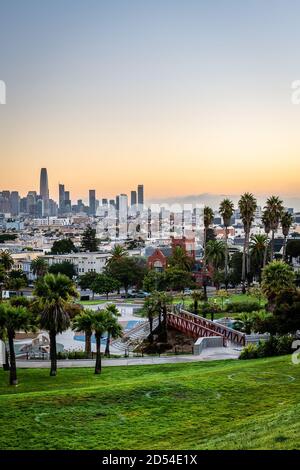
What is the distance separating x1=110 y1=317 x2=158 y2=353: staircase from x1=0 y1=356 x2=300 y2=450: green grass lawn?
2499 centimetres

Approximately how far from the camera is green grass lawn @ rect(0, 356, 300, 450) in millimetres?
17516

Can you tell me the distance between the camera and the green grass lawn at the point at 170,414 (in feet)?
57.5

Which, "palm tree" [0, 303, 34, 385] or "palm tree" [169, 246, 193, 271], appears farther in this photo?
"palm tree" [169, 246, 193, 271]

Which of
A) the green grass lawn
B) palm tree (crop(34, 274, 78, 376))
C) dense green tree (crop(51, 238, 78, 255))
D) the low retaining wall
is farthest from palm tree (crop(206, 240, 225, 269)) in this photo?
dense green tree (crop(51, 238, 78, 255))

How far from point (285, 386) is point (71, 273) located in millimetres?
92330

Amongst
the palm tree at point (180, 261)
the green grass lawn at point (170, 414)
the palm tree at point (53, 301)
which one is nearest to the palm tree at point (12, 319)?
the palm tree at point (53, 301)

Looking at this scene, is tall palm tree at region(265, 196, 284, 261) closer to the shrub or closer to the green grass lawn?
the shrub

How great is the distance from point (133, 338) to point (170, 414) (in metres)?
37.4

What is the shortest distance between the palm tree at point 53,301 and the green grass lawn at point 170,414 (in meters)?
8.98

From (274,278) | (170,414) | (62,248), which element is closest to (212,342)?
(274,278)

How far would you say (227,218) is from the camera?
82.1m

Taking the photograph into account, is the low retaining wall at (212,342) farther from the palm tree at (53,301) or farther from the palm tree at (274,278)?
the palm tree at (53,301)
